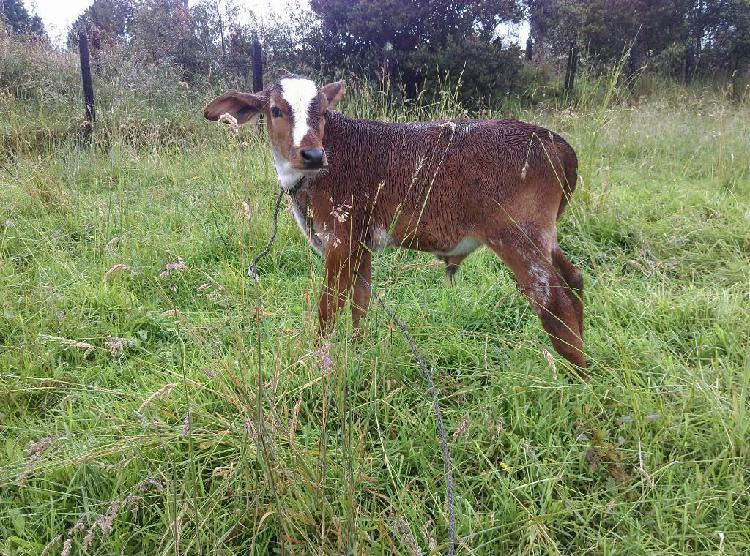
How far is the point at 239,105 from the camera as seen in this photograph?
2.86 metres

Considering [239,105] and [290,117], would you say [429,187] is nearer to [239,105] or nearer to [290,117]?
[290,117]

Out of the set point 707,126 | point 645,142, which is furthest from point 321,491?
point 707,126

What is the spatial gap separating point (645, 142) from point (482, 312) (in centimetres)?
523

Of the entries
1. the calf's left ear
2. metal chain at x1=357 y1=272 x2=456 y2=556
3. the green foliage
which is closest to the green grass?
metal chain at x1=357 y1=272 x2=456 y2=556

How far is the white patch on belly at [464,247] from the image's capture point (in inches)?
97.8

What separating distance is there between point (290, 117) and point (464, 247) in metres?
1.15

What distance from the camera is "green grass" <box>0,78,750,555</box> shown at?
1.54 metres

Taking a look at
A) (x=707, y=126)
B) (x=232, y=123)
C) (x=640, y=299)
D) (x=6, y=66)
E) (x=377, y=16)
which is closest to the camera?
(x=232, y=123)

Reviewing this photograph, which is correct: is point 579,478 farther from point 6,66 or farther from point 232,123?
point 6,66

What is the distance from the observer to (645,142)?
672cm

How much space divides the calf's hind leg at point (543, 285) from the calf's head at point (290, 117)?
39.3 inches

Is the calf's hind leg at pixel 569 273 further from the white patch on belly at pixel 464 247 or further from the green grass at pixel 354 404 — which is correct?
the white patch on belly at pixel 464 247

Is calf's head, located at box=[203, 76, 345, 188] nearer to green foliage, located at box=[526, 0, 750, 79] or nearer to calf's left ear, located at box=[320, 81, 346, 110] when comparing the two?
calf's left ear, located at box=[320, 81, 346, 110]

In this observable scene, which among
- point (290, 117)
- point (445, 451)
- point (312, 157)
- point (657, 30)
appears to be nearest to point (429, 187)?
point (312, 157)
